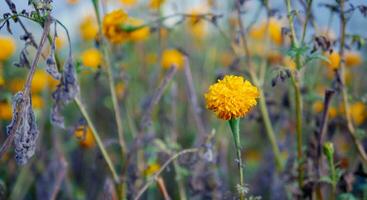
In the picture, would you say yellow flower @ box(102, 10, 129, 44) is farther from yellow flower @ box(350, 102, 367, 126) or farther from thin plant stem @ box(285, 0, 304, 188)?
yellow flower @ box(350, 102, 367, 126)

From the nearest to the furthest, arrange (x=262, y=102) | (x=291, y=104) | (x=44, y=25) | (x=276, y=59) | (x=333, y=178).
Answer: (x=44, y=25)
(x=333, y=178)
(x=262, y=102)
(x=291, y=104)
(x=276, y=59)

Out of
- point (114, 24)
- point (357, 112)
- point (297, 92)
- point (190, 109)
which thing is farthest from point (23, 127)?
point (357, 112)

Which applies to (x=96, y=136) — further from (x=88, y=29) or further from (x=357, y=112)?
(x=88, y=29)

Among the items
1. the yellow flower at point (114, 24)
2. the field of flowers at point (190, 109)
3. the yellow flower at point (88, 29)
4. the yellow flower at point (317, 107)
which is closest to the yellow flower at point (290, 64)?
the field of flowers at point (190, 109)

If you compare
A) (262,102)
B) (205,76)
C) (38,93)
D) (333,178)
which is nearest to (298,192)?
(333,178)

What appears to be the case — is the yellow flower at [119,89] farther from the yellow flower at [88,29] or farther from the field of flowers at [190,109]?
the yellow flower at [88,29]

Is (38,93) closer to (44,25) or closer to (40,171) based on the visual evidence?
(40,171)

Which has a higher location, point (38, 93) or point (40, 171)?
point (38, 93)
